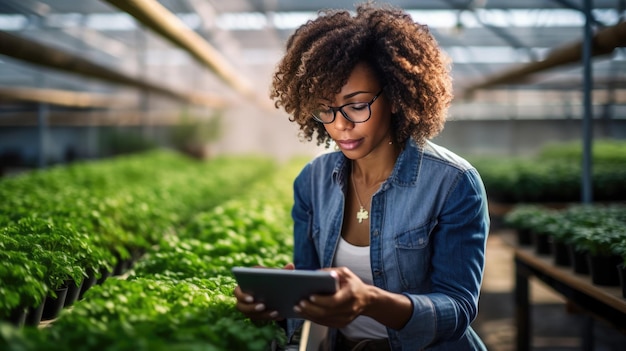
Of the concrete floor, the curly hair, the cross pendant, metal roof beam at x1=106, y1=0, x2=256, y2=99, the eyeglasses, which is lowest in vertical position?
the concrete floor

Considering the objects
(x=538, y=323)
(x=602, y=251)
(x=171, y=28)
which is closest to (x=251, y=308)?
(x=602, y=251)

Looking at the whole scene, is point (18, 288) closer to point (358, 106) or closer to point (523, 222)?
point (358, 106)

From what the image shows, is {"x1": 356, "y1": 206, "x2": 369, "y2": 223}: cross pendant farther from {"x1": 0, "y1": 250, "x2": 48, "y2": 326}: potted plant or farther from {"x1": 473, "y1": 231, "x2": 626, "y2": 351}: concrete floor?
{"x1": 473, "y1": 231, "x2": 626, "y2": 351}: concrete floor

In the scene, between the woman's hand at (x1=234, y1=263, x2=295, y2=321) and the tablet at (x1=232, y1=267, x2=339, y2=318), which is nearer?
the tablet at (x1=232, y1=267, x2=339, y2=318)

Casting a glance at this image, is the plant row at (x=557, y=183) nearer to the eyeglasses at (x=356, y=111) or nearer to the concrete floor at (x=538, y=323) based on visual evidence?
the concrete floor at (x=538, y=323)

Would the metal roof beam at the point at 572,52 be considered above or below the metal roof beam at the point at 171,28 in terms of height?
below

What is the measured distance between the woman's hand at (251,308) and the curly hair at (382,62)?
26.8 inches

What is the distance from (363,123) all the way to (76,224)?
1.35m

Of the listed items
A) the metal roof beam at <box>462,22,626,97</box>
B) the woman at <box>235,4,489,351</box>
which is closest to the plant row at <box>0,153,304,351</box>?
the woman at <box>235,4,489,351</box>

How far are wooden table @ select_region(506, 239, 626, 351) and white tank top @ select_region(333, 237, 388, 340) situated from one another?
3.37ft

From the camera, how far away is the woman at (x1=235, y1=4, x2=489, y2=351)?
1767mm

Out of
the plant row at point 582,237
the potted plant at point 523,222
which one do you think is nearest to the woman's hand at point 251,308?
the plant row at point 582,237

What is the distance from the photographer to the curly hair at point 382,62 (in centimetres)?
184

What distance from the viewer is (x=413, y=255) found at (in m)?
1.87
